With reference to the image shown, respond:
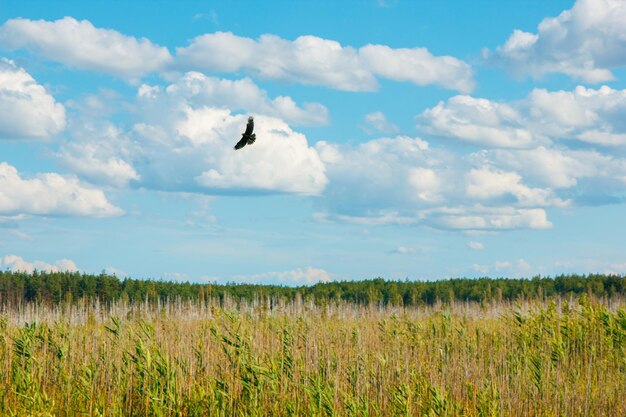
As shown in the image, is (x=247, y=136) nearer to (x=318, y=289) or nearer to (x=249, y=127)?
(x=249, y=127)

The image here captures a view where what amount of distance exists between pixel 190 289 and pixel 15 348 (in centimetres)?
4251

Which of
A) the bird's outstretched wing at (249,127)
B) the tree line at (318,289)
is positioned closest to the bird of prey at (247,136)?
the bird's outstretched wing at (249,127)

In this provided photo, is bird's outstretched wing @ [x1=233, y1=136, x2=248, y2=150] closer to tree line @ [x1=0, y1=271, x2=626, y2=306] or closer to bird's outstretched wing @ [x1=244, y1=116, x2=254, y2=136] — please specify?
bird's outstretched wing @ [x1=244, y1=116, x2=254, y2=136]

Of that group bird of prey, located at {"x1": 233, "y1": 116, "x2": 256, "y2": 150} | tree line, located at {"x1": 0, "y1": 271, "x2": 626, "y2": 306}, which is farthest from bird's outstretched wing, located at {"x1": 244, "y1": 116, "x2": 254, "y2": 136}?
tree line, located at {"x1": 0, "y1": 271, "x2": 626, "y2": 306}

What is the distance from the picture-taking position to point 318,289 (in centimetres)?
6109

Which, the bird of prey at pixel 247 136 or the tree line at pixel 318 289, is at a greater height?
the bird of prey at pixel 247 136

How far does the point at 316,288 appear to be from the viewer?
6200 cm

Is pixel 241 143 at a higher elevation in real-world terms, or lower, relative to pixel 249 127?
lower

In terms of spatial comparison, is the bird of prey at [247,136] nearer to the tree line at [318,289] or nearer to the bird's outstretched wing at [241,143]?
the bird's outstretched wing at [241,143]

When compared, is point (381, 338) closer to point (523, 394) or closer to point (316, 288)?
point (523, 394)

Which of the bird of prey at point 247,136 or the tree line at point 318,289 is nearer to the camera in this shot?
the bird of prey at point 247,136

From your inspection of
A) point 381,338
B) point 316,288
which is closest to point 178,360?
point 381,338

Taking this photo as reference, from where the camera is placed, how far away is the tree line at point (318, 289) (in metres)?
50.8

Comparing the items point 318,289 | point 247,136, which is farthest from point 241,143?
point 318,289
